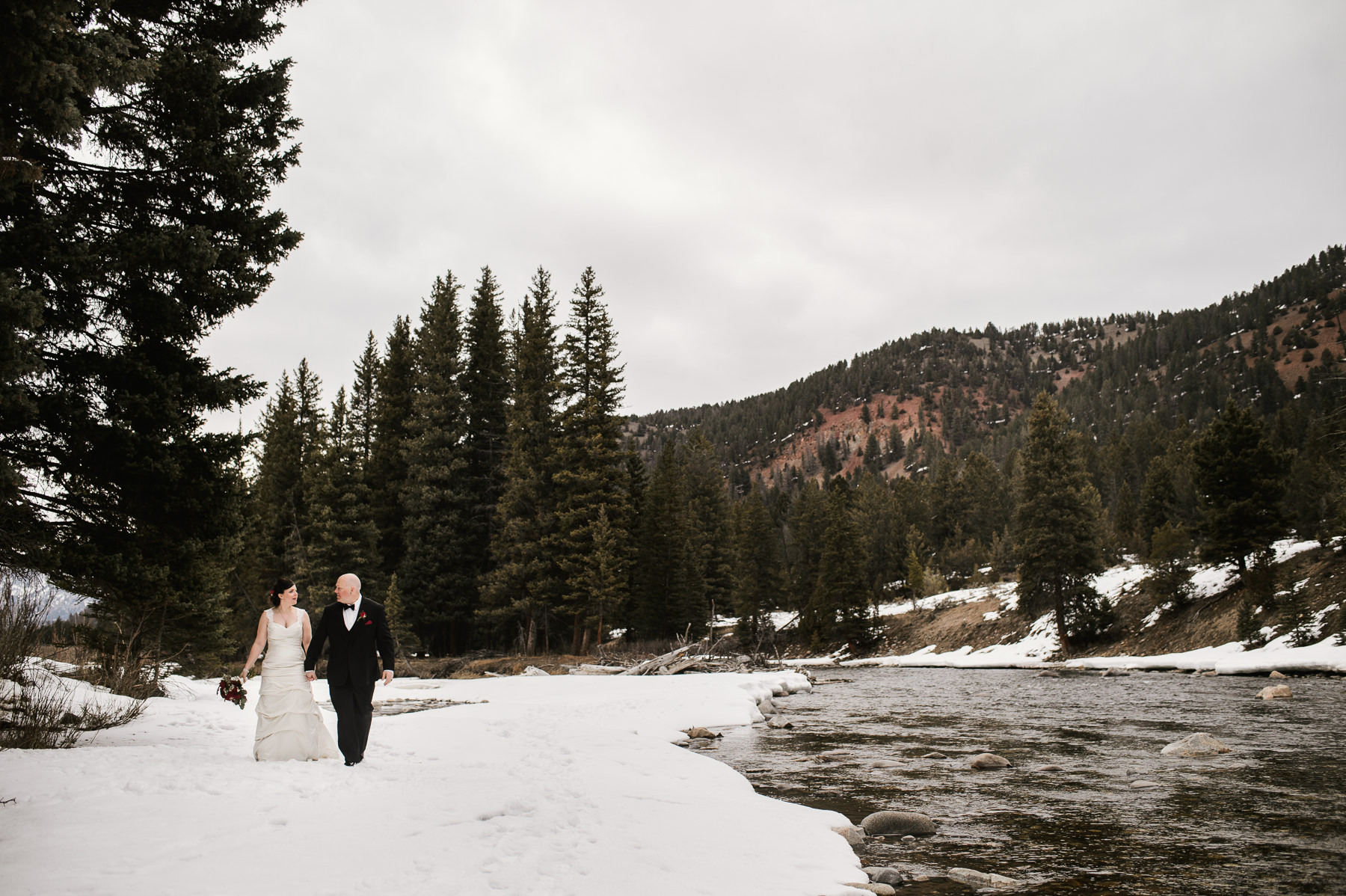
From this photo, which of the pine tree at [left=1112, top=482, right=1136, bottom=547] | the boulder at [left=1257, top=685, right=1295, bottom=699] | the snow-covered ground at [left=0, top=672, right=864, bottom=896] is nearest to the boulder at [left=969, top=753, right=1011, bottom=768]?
the snow-covered ground at [left=0, top=672, right=864, bottom=896]

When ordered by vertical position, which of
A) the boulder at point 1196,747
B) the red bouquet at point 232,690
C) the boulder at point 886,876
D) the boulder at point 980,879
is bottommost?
the boulder at point 1196,747

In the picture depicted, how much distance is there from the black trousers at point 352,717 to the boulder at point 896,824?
Result: 5.42 m

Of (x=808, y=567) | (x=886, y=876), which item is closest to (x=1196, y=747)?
(x=886, y=876)

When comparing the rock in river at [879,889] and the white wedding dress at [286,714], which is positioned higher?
the white wedding dress at [286,714]

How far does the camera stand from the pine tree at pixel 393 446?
3928cm

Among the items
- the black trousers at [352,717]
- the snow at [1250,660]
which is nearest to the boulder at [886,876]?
the black trousers at [352,717]

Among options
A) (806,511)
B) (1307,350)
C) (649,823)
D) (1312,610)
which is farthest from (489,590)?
(1307,350)

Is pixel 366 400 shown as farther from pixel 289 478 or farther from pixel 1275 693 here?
pixel 1275 693

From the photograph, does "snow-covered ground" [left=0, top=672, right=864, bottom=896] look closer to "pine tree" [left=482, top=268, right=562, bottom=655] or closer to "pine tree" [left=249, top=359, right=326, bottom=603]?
"pine tree" [left=482, top=268, right=562, bottom=655]

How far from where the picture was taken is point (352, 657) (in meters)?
8.12

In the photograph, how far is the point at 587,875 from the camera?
4.58 metres

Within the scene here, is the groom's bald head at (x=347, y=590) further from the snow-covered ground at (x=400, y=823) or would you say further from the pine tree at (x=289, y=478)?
the pine tree at (x=289, y=478)

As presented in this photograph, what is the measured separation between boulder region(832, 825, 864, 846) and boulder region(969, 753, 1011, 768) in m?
4.42

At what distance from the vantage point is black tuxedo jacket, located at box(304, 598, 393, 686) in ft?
26.5
